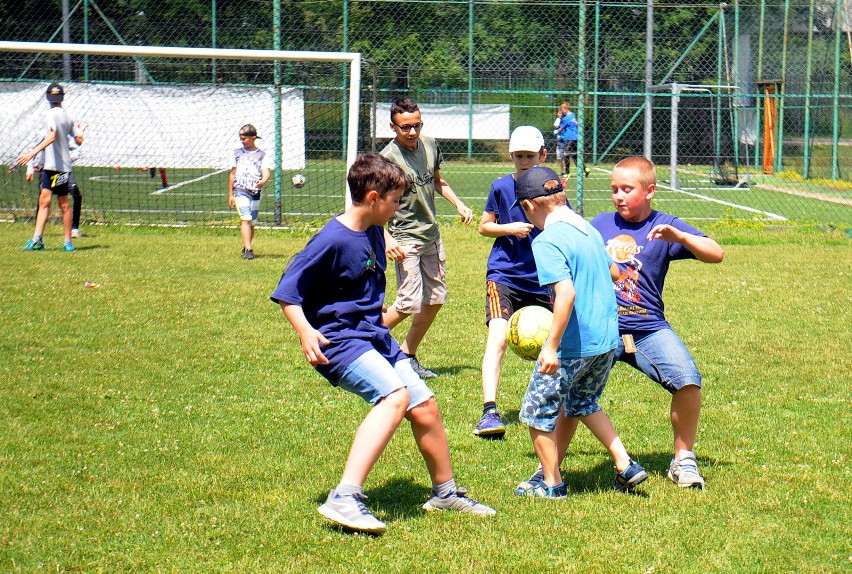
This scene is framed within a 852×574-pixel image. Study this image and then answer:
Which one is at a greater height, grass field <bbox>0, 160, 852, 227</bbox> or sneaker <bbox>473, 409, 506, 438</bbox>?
grass field <bbox>0, 160, 852, 227</bbox>

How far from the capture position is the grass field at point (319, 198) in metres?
16.8

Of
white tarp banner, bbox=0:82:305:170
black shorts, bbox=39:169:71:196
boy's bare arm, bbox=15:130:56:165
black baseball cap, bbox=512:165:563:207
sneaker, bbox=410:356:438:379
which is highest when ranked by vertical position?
white tarp banner, bbox=0:82:305:170

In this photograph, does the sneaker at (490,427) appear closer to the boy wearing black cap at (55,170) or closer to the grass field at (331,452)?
the grass field at (331,452)

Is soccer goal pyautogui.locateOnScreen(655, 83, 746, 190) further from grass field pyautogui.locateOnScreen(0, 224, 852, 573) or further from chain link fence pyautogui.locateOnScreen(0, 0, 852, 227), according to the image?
grass field pyautogui.locateOnScreen(0, 224, 852, 573)

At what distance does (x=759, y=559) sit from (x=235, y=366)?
4324 millimetres

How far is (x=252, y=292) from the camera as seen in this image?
33.7 ft

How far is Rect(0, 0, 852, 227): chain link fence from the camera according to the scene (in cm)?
1914

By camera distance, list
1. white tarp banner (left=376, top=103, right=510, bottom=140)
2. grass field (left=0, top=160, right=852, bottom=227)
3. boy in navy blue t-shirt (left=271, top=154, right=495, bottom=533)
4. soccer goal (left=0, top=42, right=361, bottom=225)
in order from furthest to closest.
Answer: white tarp banner (left=376, top=103, right=510, bottom=140)
grass field (left=0, top=160, right=852, bottom=227)
soccer goal (left=0, top=42, right=361, bottom=225)
boy in navy blue t-shirt (left=271, top=154, right=495, bottom=533)

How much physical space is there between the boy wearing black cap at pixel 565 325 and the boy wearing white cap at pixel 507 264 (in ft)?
4.18

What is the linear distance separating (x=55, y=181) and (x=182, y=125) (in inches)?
267

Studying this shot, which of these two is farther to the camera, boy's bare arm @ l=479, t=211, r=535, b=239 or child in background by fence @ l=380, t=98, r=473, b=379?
child in background by fence @ l=380, t=98, r=473, b=379

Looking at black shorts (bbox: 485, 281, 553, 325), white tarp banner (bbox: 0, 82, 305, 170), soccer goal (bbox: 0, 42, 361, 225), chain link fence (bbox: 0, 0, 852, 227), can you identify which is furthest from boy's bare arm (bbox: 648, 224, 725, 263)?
white tarp banner (bbox: 0, 82, 305, 170)

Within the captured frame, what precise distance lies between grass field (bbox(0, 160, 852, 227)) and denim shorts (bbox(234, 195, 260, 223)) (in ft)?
10.6

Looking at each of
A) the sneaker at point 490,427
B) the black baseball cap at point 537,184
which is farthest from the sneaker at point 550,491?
the black baseball cap at point 537,184
